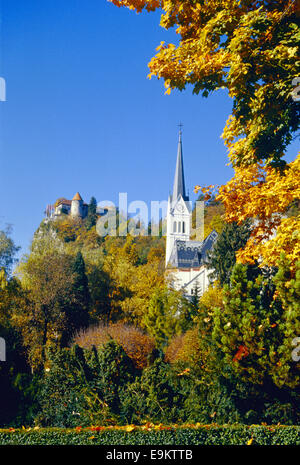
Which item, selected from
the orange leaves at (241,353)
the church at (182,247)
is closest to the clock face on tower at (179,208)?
the church at (182,247)

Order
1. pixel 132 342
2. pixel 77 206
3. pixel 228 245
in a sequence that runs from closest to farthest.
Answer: pixel 132 342, pixel 228 245, pixel 77 206

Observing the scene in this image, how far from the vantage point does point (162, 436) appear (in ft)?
26.2

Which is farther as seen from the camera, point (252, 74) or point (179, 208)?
point (179, 208)

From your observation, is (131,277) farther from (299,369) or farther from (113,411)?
(299,369)

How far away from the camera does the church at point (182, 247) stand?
39.6 m

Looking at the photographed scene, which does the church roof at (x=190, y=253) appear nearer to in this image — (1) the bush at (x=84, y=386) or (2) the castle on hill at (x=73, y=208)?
(1) the bush at (x=84, y=386)

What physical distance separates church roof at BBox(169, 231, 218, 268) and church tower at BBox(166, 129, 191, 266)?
1022 centimetres

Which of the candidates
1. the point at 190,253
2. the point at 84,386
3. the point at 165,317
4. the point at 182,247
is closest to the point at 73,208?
the point at 182,247

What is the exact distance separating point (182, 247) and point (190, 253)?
1.24m

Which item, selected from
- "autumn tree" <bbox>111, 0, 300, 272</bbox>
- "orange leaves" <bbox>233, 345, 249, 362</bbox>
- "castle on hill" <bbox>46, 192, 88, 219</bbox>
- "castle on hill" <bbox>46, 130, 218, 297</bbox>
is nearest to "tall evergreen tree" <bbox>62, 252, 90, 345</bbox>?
"castle on hill" <bbox>46, 130, 218, 297</bbox>

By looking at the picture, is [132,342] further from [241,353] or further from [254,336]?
[254,336]

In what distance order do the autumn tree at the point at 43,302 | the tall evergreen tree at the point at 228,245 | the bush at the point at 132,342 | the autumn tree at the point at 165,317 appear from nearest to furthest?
the bush at the point at 132,342 → the autumn tree at the point at 43,302 → the autumn tree at the point at 165,317 → the tall evergreen tree at the point at 228,245

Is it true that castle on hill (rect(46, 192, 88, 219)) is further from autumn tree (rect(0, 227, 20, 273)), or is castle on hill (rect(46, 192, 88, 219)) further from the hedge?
the hedge

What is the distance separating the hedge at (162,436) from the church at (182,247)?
25.0m
